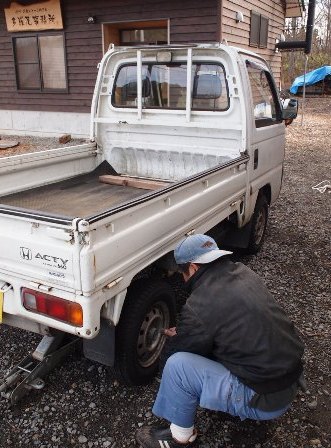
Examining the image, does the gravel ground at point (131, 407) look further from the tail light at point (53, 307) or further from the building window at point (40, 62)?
the building window at point (40, 62)

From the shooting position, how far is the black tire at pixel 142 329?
8.18 feet

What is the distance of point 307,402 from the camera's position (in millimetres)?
2660

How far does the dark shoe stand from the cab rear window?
2.83 metres

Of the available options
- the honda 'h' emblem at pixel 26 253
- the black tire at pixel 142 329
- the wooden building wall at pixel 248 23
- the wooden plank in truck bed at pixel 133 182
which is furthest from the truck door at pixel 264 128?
the wooden building wall at pixel 248 23

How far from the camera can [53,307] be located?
2.14 metres

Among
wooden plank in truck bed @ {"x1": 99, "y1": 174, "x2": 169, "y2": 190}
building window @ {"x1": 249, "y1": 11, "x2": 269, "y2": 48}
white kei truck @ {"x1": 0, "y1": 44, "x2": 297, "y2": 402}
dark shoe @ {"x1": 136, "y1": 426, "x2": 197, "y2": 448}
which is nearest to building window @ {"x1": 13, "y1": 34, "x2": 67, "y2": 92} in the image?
building window @ {"x1": 249, "y1": 11, "x2": 269, "y2": 48}

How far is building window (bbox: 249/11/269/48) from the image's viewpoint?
1148 centimetres

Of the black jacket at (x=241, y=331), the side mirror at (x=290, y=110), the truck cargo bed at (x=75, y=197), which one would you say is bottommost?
the black jacket at (x=241, y=331)

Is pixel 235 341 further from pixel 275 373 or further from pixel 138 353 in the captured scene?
pixel 138 353

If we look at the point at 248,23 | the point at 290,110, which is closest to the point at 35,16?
the point at 248,23

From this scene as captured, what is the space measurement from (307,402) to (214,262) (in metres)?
1.26

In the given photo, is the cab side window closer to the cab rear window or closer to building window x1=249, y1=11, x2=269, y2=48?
the cab rear window

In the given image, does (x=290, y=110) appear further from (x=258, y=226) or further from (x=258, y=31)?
(x=258, y=31)

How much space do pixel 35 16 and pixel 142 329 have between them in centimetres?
1054
